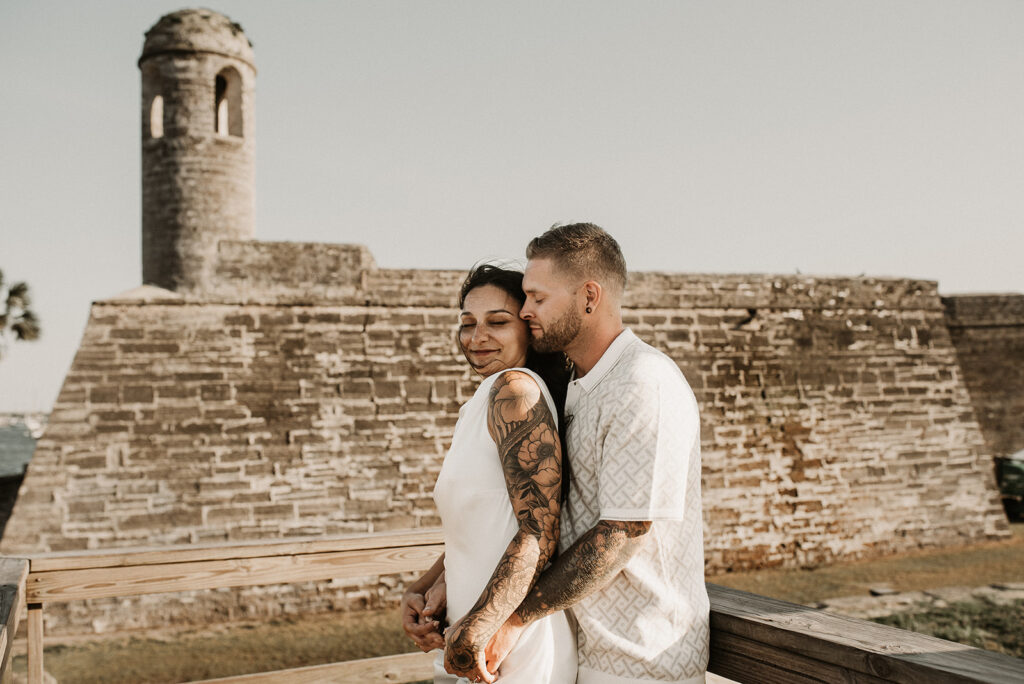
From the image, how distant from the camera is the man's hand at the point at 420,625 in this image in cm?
190

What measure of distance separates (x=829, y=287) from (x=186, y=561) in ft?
31.5

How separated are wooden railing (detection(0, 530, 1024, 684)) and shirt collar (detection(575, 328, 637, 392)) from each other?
2.22 ft

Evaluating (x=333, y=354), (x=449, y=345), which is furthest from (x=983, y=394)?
(x=333, y=354)

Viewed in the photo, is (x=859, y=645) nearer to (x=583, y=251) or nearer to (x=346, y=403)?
(x=583, y=251)

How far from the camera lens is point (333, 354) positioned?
825cm

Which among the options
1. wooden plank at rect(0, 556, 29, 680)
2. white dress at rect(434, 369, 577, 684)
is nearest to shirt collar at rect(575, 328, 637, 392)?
white dress at rect(434, 369, 577, 684)

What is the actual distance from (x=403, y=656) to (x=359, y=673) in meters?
0.20

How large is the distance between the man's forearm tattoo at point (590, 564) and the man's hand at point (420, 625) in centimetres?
44

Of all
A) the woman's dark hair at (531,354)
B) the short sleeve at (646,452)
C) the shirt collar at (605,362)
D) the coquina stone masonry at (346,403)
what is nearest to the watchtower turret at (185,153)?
the coquina stone masonry at (346,403)

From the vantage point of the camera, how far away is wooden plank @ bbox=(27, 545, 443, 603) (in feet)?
8.96

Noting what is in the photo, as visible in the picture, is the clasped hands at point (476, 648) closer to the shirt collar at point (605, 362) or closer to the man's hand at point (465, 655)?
the man's hand at point (465, 655)

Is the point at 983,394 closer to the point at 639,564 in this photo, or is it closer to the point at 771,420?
the point at 771,420

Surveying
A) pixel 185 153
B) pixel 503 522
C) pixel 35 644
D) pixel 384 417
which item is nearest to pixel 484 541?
pixel 503 522

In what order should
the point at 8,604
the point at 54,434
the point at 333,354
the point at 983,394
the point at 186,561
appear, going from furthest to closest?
1. the point at 983,394
2. the point at 333,354
3. the point at 54,434
4. the point at 186,561
5. the point at 8,604
